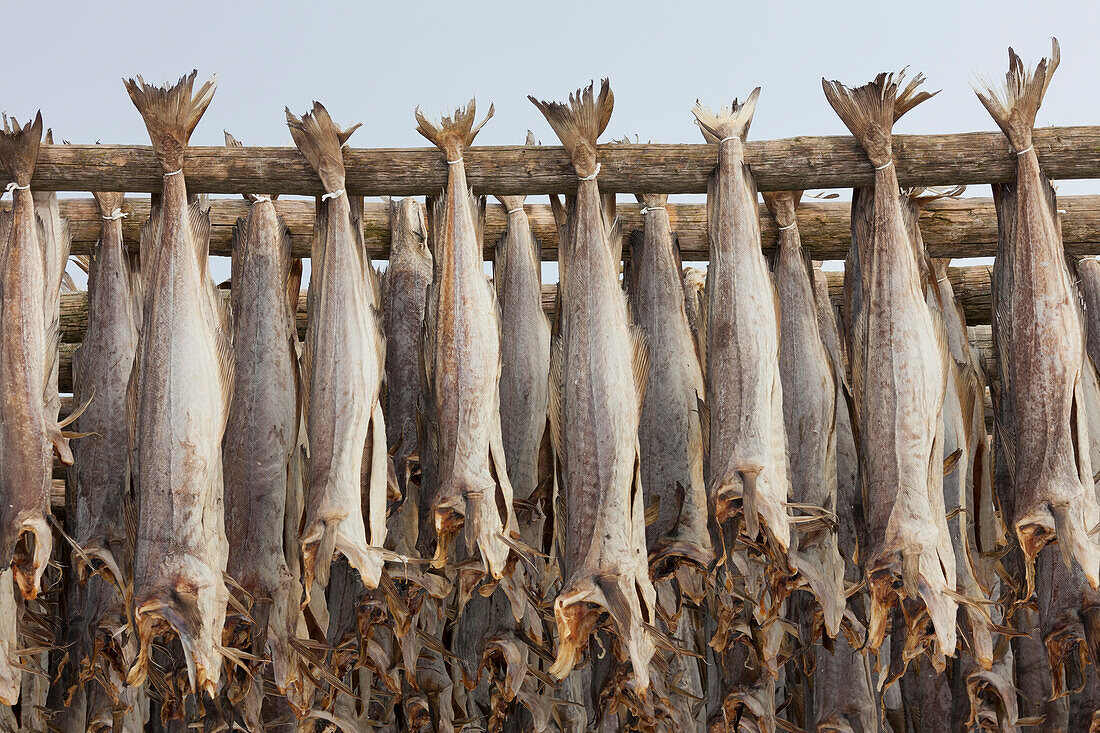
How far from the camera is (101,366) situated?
379 centimetres

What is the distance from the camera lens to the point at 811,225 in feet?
13.7

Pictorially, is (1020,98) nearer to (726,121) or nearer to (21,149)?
(726,121)

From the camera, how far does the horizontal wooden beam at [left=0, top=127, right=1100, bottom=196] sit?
11.5ft

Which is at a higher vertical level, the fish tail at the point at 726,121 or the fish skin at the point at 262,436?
the fish tail at the point at 726,121

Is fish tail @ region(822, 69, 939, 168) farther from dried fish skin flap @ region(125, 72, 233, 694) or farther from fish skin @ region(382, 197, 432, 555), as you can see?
dried fish skin flap @ region(125, 72, 233, 694)

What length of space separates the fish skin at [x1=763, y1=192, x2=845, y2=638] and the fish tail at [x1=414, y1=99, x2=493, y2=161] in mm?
1177

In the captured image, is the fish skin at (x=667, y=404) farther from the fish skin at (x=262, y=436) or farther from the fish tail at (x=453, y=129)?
the fish skin at (x=262, y=436)

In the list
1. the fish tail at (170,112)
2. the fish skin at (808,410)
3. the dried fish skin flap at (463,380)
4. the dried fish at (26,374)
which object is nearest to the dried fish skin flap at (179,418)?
the fish tail at (170,112)

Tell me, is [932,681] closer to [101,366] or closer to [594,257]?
[594,257]

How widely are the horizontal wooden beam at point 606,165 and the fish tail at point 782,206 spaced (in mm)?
304

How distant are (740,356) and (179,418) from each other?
1802 mm

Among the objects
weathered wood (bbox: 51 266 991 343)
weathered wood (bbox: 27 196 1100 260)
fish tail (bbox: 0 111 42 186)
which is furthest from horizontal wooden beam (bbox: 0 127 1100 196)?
weathered wood (bbox: 51 266 991 343)

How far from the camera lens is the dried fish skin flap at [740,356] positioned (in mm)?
3299

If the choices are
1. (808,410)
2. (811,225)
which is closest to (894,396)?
(808,410)
